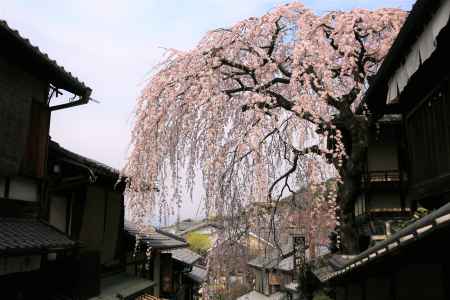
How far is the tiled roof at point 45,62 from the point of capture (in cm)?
764

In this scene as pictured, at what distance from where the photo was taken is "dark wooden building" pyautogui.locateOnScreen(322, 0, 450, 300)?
433 centimetres

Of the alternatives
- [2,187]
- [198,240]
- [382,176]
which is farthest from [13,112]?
[198,240]

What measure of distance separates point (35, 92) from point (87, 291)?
15.2 feet

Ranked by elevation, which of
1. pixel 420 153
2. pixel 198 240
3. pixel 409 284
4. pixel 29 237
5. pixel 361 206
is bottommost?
pixel 198 240

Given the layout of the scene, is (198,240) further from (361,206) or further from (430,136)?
(430,136)

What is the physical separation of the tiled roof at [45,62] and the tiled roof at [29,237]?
2.79 metres

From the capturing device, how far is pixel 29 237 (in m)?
7.91

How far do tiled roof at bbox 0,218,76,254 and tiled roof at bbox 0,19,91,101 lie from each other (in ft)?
9.16

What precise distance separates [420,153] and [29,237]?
20.4 ft

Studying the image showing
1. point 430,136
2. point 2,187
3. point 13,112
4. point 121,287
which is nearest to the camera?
point 430,136

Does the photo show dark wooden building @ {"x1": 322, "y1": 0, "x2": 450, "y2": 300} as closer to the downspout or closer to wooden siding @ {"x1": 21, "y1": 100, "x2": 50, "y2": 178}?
the downspout

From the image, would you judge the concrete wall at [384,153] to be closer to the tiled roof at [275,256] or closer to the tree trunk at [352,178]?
the tiled roof at [275,256]

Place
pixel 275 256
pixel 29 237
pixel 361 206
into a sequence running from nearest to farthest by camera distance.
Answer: pixel 29 237, pixel 361 206, pixel 275 256

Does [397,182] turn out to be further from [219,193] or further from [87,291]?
[87,291]
